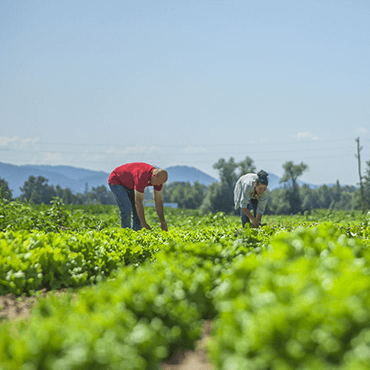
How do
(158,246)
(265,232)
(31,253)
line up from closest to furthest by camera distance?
(31,253), (158,246), (265,232)

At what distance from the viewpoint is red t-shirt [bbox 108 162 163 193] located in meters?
6.80

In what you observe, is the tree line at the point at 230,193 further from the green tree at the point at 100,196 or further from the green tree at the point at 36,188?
the green tree at the point at 100,196

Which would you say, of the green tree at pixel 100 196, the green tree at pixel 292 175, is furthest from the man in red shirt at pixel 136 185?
the green tree at pixel 100 196

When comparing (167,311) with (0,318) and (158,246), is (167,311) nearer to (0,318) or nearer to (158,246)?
(0,318)

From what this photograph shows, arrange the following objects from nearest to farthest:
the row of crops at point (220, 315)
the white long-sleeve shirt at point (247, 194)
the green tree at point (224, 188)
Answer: the row of crops at point (220, 315), the white long-sleeve shirt at point (247, 194), the green tree at point (224, 188)

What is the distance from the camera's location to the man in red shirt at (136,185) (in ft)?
22.2

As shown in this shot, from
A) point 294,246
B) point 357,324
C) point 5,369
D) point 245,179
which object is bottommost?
point 5,369

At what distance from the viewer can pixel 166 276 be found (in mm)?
2887

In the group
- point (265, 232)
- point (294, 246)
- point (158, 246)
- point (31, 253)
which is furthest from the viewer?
point (265, 232)

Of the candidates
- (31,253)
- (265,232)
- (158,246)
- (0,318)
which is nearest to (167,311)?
(0,318)

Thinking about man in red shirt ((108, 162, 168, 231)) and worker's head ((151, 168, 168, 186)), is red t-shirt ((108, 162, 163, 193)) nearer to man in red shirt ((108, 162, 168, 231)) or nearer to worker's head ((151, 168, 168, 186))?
man in red shirt ((108, 162, 168, 231))

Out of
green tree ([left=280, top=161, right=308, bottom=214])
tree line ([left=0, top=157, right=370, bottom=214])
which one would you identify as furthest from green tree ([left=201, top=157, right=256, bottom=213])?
green tree ([left=280, top=161, right=308, bottom=214])

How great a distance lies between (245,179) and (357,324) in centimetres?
598

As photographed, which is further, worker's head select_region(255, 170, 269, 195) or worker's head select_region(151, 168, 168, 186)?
worker's head select_region(255, 170, 269, 195)
